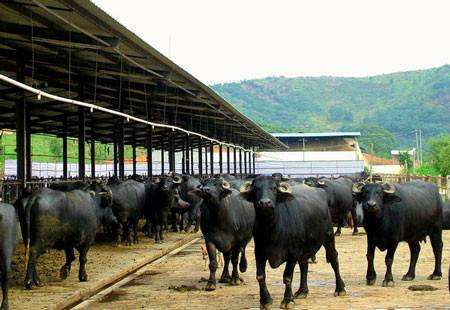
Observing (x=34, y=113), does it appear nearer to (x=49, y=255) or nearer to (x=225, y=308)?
(x=49, y=255)

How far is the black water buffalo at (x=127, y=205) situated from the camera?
1739 centimetres

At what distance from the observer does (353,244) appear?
18.2m

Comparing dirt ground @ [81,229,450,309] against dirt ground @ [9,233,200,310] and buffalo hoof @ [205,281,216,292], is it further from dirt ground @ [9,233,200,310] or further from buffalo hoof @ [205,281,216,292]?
dirt ground @ [9,233,200,310]

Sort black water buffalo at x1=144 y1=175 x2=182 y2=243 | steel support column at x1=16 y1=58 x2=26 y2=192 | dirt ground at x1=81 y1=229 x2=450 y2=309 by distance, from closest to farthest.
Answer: dirt ground at x1=81 y1=229 x2=450 y2=309, steel support column at x1=16 y1=58 x2=26 y2=192, black water buffalo at x1=144 y1=175 x2=182 y2=243

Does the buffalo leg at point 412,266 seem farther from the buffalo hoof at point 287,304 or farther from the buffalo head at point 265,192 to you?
the buffalo head at point 265,192

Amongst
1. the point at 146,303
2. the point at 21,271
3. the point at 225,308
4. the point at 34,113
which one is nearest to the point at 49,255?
the point at 21,271

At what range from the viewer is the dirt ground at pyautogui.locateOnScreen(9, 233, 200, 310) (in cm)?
967

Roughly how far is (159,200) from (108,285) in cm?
758

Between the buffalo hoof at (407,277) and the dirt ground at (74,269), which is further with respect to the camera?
the buffalo hoof at (407,277)

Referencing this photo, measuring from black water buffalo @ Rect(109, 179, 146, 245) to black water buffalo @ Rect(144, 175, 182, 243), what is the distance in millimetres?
582

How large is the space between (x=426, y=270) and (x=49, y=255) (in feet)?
26.4

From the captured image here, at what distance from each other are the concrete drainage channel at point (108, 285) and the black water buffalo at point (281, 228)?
268 cm

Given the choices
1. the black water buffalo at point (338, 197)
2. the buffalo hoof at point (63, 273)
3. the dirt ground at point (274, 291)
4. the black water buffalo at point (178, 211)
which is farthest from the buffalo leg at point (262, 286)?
the black water buffalo at point (178, 211)

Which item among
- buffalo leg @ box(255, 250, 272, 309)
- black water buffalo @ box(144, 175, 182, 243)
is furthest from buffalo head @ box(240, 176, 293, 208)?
black water buffalo @ box(144, 175, 182, 243)
